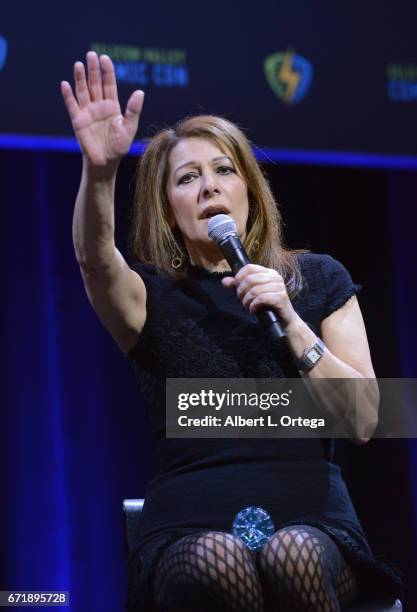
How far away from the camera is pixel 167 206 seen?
1768mm

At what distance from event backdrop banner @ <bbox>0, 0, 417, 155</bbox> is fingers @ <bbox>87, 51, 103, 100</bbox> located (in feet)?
4.69

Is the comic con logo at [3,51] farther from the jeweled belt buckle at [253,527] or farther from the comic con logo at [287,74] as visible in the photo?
the jeweled belt buckle at [253,527]

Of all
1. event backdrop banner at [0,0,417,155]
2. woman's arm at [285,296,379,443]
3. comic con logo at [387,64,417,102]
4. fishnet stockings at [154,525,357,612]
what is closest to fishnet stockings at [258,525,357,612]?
fishnet stockings at [154,525,357,612]

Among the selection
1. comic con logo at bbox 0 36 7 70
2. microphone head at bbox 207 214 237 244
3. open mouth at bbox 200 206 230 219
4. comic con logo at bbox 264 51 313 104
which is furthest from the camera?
comic con logo at bbox 264 51 313 104

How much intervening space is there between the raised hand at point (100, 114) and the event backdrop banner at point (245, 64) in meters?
1.43

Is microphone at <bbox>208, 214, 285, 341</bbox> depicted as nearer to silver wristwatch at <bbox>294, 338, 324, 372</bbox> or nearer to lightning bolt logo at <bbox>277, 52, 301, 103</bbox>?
silver wristwatch at <bbox>294, 338, 324, 372</bbox>

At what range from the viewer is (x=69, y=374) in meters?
3.06

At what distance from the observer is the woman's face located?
1661mm

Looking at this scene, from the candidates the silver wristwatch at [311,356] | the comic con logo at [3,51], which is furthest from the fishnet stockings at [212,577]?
the comic con logo at [3,51]

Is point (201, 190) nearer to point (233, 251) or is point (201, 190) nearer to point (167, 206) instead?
point (167, 206)

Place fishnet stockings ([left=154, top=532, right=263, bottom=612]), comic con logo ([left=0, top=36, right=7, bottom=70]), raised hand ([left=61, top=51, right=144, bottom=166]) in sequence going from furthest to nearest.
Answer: comic con logo ([left=0, top=36, right=7, bottom=70]), raised hand ([left=61, top=51, right=144, bottom=166]), fishnet stockings ([left=154, top=532, right=263, bottom=612])

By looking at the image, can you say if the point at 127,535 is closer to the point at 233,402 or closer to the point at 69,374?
the point at 233,402

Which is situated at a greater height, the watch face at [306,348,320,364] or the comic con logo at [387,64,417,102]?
the comic con logo at [387,64,417,102]

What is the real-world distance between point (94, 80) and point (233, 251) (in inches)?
13.6
